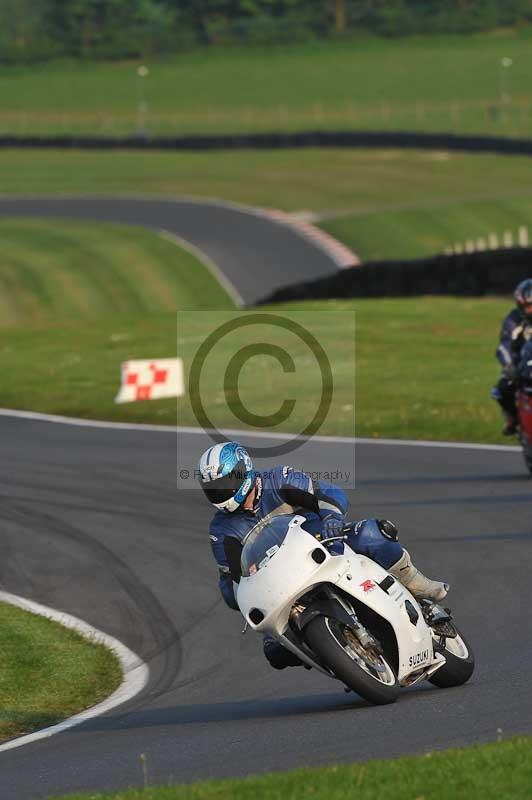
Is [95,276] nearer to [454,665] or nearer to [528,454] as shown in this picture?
[528,454]

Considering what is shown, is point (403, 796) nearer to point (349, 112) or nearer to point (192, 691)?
point (192, 691)

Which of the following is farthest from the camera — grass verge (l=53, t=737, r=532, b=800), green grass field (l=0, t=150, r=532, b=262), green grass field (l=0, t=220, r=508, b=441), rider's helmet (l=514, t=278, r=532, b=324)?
green grass field (l=0, t=150, r=532, b=262)

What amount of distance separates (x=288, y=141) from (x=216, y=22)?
54201 mm

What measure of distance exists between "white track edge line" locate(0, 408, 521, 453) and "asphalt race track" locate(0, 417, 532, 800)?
0.28 m

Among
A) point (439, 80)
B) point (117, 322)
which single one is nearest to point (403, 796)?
point (117, 322)

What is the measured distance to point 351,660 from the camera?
8.15m

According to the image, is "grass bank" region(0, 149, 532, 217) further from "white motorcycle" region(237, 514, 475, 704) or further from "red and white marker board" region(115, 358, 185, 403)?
"white motorcycle" region(237, 514, 475, 704)

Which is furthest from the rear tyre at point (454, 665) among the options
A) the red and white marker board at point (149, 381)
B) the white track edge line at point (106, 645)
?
the red and white marker board at point (149, 381)

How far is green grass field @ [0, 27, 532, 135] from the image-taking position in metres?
91.4

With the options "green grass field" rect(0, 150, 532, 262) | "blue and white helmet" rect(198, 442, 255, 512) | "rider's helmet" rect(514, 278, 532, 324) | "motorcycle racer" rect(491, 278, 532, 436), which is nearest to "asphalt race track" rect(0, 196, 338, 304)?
"green grass field" rect(0, 150, 532, 262)

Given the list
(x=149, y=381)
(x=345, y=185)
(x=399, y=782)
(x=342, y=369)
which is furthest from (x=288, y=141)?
(x=399, y=782)

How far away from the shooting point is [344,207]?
56969 mm

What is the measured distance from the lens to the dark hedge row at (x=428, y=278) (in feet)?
107

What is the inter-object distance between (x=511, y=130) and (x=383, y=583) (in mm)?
74390
